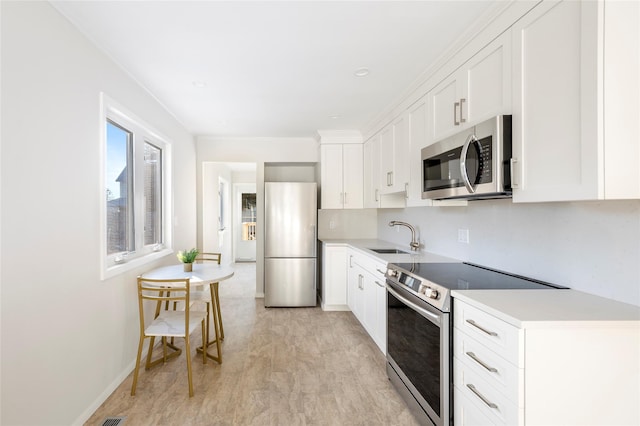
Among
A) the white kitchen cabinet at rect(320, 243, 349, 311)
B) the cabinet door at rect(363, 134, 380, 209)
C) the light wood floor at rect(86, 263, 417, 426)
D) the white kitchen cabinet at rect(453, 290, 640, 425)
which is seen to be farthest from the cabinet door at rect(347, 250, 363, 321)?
the white kitchen cabinet at rect(453, 290, 640, 425)

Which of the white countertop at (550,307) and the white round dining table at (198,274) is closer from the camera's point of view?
the white countertop at (550,307)

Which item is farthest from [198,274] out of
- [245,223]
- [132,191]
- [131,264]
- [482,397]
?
[245,223]

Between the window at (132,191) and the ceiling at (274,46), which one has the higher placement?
the ceiling at (274,46)

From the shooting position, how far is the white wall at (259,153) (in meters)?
4.86

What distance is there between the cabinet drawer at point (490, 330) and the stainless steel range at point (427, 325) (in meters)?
0.09

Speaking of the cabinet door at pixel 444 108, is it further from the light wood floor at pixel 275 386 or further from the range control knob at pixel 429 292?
the light wood floor at pixel 275 386

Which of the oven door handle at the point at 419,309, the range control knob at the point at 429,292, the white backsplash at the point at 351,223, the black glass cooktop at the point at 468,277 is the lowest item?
the oven door handle at the point at 419,309

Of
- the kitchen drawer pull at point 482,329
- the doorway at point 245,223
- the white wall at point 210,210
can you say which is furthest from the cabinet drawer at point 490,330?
the doorway at point 245,223

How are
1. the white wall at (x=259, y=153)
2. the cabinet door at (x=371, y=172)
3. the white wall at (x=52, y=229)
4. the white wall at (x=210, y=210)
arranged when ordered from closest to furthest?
the white wall at (x=52, y=229), the cabinet door at (x=371, y=172), the white wall at (x=259, y=153), the white wall at (x=210, y=210)

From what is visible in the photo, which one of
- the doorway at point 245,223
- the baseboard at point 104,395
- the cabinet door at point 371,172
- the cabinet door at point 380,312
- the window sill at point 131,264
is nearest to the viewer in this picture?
the baseboard at point 104,395

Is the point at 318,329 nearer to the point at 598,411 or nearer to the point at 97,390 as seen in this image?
the point at 97,390

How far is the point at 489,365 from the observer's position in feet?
4.46

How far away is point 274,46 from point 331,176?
8.02 ft

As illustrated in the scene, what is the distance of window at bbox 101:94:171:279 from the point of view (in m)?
2.48
